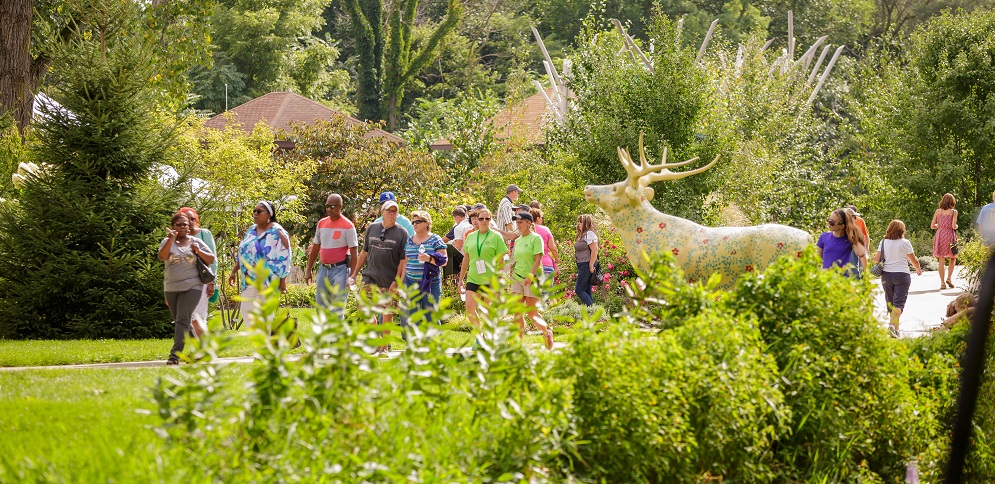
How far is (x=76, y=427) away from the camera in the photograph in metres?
6.94

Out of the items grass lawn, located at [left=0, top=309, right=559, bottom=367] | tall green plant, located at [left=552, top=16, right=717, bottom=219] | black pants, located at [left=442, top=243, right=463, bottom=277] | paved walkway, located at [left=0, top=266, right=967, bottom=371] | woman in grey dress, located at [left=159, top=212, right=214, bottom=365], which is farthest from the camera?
tall green plant, located at [left=552, top=16, right=717, bottom=219]

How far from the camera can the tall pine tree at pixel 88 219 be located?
15094mm

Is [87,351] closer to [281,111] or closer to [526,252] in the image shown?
[526,252]

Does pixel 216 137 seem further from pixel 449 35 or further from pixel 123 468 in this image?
pixel 449 35

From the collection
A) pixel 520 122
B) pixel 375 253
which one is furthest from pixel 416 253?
pixel 520 122

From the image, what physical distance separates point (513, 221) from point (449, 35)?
4176cm

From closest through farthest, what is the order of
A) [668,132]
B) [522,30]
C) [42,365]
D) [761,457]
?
1. [761,457]
2. [42,365]
3. [668,132]
4. [522,30]

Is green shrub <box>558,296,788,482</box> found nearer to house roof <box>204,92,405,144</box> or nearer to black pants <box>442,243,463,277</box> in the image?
black pants <box>442,243,463,277</box>

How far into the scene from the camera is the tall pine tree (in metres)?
15.1

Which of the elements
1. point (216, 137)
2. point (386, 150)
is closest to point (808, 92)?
point (386, 150)

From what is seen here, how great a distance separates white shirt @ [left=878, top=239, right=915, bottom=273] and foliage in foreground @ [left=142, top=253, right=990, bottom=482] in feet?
19.0

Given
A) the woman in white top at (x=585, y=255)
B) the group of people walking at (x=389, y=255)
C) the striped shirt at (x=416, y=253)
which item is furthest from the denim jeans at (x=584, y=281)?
the striped shirt at (x=416, y=253)

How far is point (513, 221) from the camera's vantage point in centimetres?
1684

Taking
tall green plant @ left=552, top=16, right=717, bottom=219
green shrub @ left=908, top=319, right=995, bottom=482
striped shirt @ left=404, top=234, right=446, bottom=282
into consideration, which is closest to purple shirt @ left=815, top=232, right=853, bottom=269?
green shrub @ left=908, top=319, right=995, bottom=482
